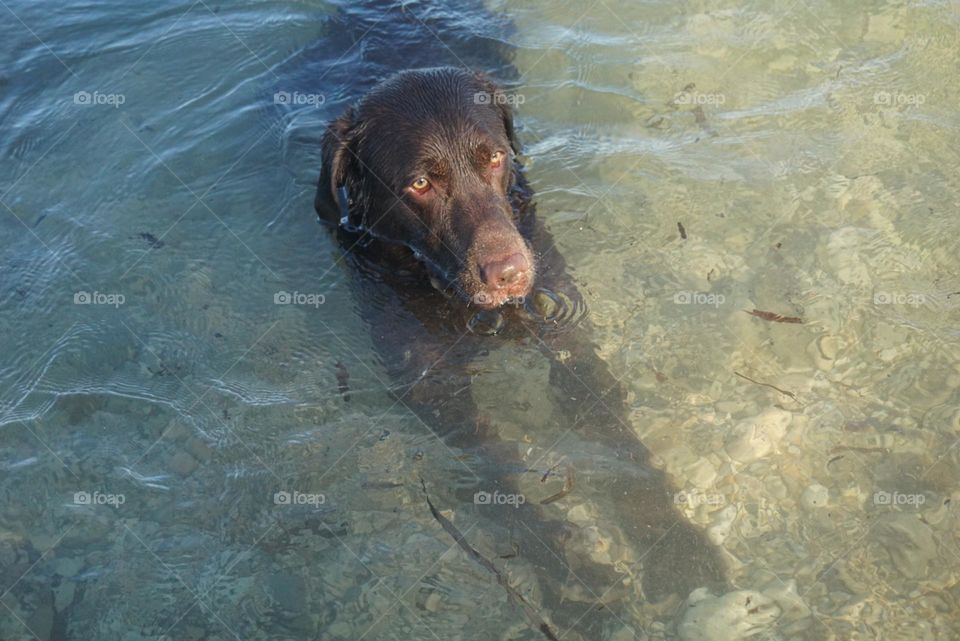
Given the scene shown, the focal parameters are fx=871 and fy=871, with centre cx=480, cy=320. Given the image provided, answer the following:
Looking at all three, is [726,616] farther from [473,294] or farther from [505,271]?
[473,294]

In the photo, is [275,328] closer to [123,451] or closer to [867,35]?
[123,451]

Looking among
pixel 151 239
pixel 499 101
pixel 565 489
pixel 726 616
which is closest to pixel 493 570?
pixel 565 489

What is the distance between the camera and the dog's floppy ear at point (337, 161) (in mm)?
4977

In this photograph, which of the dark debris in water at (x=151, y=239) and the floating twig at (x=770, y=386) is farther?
the dark debris in water at (x=151, y=239)

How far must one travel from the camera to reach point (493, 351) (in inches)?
182

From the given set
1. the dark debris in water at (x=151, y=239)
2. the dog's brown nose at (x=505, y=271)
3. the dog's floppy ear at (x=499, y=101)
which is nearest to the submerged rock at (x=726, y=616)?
the dog's brown nose at (x=505, y=271)

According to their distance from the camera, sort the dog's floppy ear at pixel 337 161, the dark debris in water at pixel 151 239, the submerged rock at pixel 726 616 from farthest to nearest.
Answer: the dark debris in water at pixel 151 239 → the dog's floppy ear at pixel 337 161 → the submerged rock at pixel 726 616

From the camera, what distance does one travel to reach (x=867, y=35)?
6480 millimetres

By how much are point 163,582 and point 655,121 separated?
4.30m

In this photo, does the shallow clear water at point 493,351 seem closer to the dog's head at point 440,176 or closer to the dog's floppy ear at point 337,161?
the dog's floppy ear at point 337,161

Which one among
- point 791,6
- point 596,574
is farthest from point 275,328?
point 791,6

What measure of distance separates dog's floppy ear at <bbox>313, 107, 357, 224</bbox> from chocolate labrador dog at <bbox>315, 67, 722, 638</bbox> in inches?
0.4

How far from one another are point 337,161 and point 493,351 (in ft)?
4.74

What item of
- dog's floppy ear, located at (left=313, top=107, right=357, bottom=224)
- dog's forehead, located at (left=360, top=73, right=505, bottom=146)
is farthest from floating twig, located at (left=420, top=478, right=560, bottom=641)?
dog's floppy ear, located at (left=313, top=107, right=357, bottom=224)
